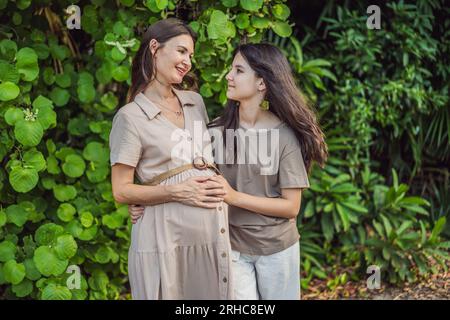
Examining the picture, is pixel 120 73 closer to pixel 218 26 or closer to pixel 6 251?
pixel 218 26

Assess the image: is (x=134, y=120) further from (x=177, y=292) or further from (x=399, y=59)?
(x=399, y=59)

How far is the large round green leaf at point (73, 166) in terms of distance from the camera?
3617 mm

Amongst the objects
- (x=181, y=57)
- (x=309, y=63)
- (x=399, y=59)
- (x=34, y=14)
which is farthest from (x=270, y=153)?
(x=399, y=59)

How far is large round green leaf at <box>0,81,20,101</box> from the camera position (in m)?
3.19

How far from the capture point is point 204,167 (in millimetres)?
2504

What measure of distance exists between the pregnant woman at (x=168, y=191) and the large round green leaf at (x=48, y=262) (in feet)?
3.07

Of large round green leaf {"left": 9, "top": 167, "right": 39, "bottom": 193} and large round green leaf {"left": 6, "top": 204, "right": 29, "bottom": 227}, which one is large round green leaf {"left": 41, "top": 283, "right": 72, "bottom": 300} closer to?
large round green leaf {"left": 6, "top": 204, "right": 29, "bottom": 227}

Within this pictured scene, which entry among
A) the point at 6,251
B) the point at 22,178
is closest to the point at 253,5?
the point at 22,178

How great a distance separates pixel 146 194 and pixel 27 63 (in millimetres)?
1288

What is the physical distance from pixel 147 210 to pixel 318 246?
2.42 m

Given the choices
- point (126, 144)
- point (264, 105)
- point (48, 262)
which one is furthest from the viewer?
point (48, 262)

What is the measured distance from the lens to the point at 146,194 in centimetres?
240

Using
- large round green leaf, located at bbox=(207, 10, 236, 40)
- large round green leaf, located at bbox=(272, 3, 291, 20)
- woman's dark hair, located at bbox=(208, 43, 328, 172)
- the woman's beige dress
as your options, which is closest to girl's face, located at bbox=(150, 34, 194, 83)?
the woman's beige dress

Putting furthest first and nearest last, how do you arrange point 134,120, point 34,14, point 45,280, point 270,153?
1. point 34,14
2. point 45,280
3. point 270,153
4. point 134,120
